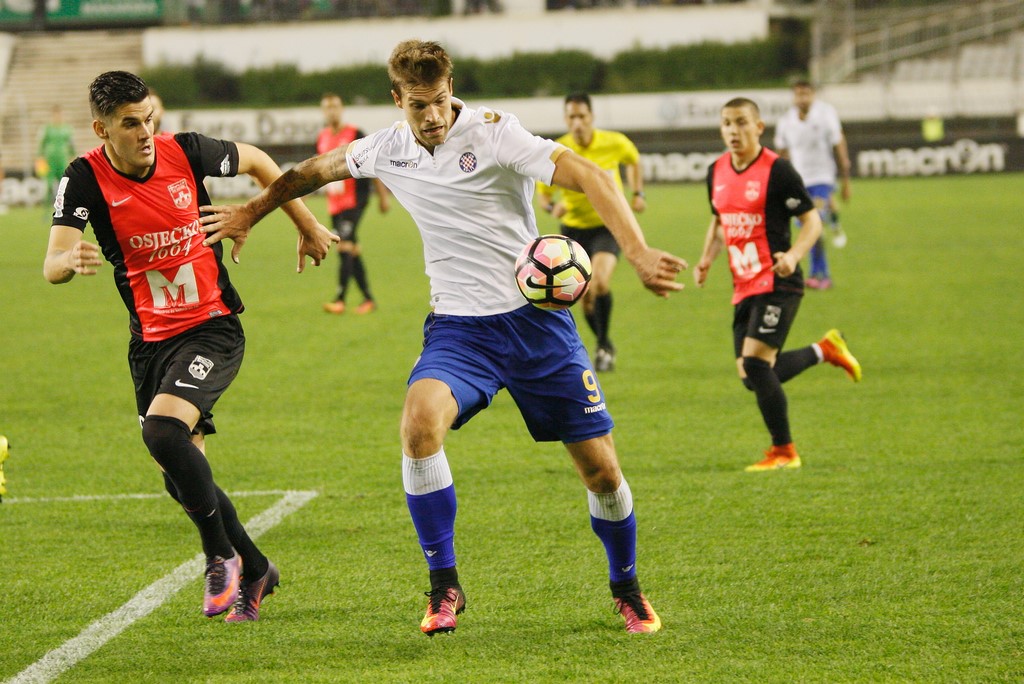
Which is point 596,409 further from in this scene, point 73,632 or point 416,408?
point 73,632

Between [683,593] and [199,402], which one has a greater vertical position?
[199,402]

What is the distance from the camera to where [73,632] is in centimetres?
480

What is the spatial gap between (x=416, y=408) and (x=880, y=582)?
2079mm

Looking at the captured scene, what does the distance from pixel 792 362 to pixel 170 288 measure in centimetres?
420

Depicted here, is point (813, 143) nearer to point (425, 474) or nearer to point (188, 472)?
point (425, 474)

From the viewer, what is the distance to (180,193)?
503 centimetres

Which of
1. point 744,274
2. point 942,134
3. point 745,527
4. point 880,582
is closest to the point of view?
point 880,582

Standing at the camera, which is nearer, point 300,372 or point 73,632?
point 73,632

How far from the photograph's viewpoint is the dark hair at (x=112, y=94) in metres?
4.70

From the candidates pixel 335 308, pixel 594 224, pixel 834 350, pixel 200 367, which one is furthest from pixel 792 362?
pixel 335 308

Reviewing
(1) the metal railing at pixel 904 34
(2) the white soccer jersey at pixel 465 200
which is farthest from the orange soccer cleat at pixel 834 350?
(1) the metal railing at pixel 904 34

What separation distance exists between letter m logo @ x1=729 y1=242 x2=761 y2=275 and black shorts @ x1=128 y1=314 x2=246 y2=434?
3314 millimetres

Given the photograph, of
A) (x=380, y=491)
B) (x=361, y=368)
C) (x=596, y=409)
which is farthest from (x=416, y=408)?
(x=361, y=368)

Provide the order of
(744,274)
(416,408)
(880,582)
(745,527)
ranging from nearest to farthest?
1. (416,408)
2. (880,582)
3. (745,527)
4. (744,274)
